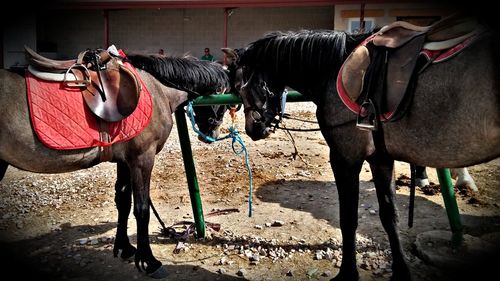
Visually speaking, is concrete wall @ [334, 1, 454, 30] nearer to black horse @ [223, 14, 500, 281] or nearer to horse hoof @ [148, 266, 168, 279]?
black horse @ [223, 14, 500, 281]

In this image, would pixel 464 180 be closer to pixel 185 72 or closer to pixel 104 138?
pixel 185 72

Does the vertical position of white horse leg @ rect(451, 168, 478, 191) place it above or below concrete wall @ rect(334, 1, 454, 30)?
below

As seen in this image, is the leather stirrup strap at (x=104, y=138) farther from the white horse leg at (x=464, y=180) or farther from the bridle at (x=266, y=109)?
the white horse leg at (x=464, y=180)

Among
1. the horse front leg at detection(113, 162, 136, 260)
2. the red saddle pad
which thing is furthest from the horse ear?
the horse front leg at detection(113, 162, 136, 260)

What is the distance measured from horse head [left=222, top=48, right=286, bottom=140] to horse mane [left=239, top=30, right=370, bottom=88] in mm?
66

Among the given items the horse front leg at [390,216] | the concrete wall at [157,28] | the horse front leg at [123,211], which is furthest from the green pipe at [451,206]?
the concrete wall at [157,28]

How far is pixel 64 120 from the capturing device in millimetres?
2953

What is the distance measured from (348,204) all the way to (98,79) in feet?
7.00

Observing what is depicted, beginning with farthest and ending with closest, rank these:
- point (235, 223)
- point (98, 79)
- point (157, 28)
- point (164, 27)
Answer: point (157, 28), point (164, 27), point (235, 223), point (98, 79)

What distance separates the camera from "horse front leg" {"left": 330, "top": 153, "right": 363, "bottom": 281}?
286 centimetres

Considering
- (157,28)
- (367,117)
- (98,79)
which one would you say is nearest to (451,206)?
(367,117)

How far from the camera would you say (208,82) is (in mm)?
3750

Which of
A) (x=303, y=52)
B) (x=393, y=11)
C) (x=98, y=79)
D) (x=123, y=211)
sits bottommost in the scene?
(x=123, y=211)

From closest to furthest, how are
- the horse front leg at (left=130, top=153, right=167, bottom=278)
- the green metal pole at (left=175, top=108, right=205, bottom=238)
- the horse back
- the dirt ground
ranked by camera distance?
the horse back < the horse front leg at (left=130, top=153, right=167, bottom=278) < the dirt ground < the green metal pole at (left=175, top=108, right=205, bottom=238)
